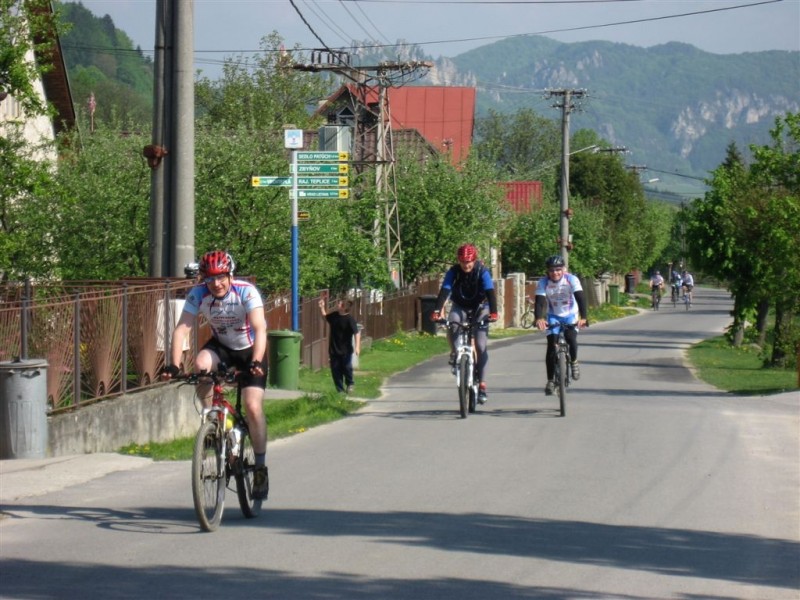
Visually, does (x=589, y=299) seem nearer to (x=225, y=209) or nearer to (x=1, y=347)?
(x=225, y=209)

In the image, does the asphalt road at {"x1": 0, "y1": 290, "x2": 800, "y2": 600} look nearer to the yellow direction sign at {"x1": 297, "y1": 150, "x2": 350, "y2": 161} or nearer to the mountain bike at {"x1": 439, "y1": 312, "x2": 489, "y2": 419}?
the mountain bike at {"x1": 439, "y1": 312, "x2": 489, "y2": 419}

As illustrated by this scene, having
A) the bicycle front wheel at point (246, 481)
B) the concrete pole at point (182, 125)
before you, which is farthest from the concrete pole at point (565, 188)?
the bicycle front wheel at point (246, 481)

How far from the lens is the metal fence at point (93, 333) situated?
499 inches

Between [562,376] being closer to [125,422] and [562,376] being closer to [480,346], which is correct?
[480,346]

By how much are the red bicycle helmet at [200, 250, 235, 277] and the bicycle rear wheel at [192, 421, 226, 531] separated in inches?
37.3

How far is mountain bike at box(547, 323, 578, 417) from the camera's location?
15.8m

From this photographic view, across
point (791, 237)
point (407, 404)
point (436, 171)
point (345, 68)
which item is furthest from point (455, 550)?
point (436, 171)

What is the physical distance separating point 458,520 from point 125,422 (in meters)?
5.45

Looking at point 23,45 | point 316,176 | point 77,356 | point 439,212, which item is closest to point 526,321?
point 439,212

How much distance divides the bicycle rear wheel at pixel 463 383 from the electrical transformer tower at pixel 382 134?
22130 millimetres

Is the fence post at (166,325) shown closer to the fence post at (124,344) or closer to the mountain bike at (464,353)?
the fence post at (124,344)

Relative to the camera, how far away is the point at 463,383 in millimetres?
15477

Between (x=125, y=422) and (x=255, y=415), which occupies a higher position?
(x=255, y=415)

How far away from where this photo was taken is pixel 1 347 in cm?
1216
